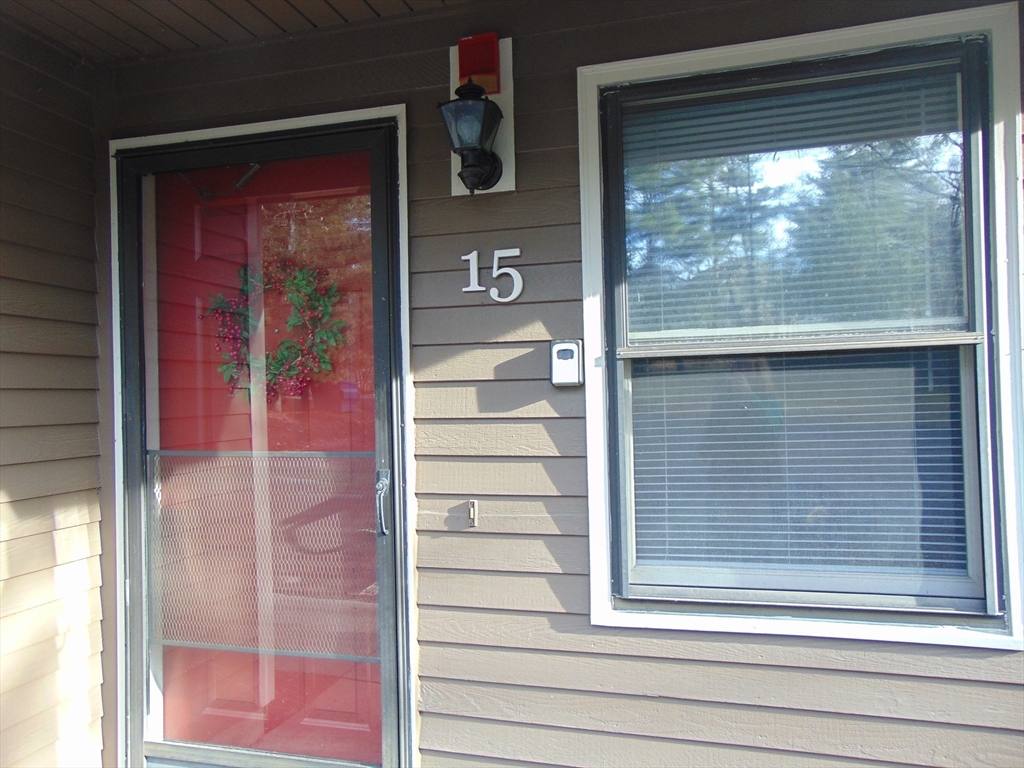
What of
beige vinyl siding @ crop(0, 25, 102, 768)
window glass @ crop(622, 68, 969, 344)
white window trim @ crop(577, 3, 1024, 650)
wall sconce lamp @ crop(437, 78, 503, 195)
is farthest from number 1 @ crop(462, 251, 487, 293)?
beige vinyl siding @ crop(0, 25, 102, 768)

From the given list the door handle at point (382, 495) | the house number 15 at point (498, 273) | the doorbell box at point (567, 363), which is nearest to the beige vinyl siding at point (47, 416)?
the door handle at point (382, 495)

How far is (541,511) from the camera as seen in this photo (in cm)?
203

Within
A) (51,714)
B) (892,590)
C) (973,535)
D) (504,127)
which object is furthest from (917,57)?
(51,714)

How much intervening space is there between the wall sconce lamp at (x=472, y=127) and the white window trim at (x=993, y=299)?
26cm

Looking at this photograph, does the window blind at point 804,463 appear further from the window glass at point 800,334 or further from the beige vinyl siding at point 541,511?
the beige vinyl siding at point 541,511

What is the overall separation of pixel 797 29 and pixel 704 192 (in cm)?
48

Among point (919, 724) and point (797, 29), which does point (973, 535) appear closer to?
point (919, 724)

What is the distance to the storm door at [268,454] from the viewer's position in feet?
7.20

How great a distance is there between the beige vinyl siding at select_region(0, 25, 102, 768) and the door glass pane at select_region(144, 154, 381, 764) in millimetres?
208

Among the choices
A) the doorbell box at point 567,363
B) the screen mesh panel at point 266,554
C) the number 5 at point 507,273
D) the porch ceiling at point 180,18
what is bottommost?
the screen mesh panel at point 266,554

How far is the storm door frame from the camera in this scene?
2125 mm

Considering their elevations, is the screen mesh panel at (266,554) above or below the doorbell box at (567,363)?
below

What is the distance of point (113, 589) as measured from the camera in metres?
2.35

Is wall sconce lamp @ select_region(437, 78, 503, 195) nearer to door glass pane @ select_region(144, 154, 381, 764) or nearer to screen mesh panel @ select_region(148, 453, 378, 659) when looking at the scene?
door glass pane @ select_region(144, 154, 381, 764)
